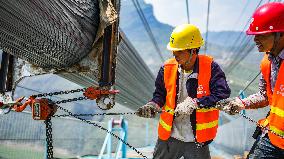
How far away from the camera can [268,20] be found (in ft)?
11.6

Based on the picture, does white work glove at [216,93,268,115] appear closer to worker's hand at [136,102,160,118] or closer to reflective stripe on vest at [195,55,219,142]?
reflective stripe on vest at [195,55,219,142]

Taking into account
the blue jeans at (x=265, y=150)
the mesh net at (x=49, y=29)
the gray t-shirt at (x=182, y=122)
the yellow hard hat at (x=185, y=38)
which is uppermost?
the yellow hard hat at (x=185, y=38)

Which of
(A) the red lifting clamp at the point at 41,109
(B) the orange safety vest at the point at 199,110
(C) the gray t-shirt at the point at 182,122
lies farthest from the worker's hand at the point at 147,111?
(A) the red lifting clamp at the point at 41,109

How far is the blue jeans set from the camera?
3383mm

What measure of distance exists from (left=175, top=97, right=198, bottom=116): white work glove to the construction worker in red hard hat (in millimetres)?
294

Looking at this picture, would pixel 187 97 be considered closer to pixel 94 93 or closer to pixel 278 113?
pixel 278 113

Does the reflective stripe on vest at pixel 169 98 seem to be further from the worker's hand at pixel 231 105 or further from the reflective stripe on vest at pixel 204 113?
the worker's hand at pixel 231 105

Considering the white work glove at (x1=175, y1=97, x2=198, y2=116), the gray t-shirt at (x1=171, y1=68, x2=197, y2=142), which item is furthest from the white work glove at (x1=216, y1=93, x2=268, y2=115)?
the gray t-shirt at (x1=171, y1=68, x2=197, y2=142)

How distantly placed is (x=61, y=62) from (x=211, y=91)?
155cm

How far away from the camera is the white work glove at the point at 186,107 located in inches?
144

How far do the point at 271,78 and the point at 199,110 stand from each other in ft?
2.43

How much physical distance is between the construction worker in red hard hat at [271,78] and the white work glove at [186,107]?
0.96 feet

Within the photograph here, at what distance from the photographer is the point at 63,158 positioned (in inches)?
355

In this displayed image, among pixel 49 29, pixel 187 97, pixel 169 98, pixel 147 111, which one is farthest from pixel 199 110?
pixel 49 29
